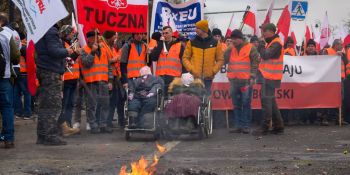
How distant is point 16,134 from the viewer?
40.0ft

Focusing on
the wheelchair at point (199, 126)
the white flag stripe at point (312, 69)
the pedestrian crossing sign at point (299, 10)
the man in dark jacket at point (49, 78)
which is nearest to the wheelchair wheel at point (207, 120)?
the wheelchair at point (199, 126)

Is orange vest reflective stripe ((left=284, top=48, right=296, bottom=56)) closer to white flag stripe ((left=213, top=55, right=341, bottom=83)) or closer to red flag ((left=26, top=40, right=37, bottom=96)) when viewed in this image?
white flag stripe ((left=213, top=55, right=341, bottom=83))

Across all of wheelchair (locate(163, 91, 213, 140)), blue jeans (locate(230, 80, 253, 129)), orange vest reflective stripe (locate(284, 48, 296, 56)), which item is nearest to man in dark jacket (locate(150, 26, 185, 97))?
blue jeans (locate(230, 80, 253, 129))

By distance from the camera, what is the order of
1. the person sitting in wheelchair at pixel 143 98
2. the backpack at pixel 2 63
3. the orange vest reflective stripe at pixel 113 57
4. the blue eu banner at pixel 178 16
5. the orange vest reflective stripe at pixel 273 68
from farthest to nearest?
the blue eu banner at pixel 178 16 → the orange vest reflective stripe at pixel 113 57 → the orange vest reflective stripe at pixel 273 68 → the person sitting in wheelchair at pixel 143 98 → the backpack at pixel 2 63

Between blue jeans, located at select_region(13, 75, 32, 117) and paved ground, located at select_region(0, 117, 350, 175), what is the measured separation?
11.9 feet

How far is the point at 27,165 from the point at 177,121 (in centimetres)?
365

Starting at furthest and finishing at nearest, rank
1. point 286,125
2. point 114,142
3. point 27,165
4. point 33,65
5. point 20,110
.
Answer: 1. point 20,110
2. point 286,125
3. point 114,142
4. point 33,65
5. point 27,165

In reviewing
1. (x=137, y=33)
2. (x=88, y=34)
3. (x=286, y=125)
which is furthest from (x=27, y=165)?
(x=286, y=125)

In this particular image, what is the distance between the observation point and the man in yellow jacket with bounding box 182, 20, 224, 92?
12.2 m

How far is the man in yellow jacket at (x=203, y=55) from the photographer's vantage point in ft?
40.0

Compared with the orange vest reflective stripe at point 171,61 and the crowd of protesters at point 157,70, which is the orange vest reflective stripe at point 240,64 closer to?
the crowd of protesters at point 157,70

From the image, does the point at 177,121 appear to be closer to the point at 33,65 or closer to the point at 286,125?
the point at 33,65

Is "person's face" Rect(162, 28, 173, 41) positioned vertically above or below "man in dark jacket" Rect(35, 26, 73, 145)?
above

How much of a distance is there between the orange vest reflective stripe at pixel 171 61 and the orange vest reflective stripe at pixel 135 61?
0.45 meters
